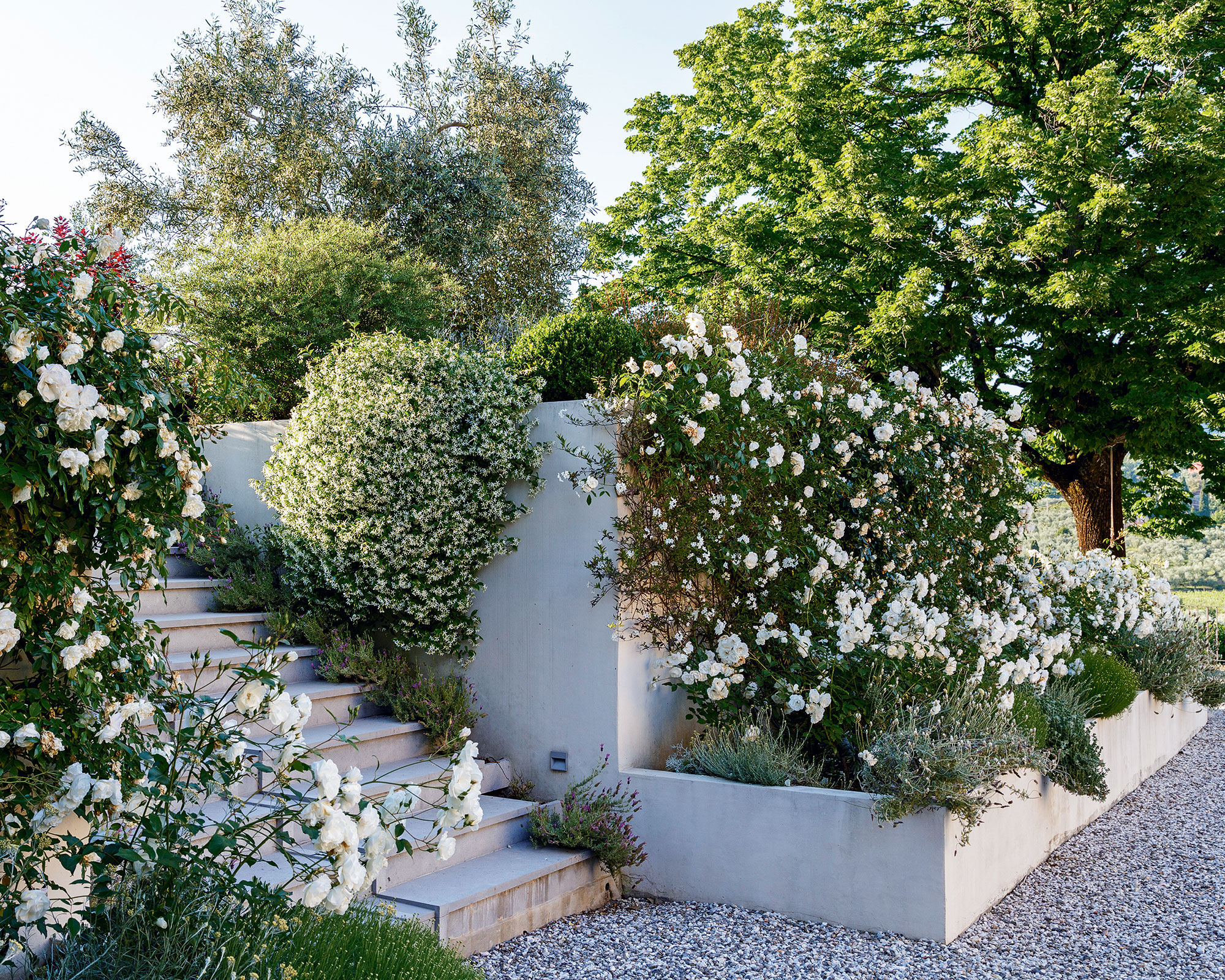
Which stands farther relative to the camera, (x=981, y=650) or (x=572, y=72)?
(x=572, y=72)

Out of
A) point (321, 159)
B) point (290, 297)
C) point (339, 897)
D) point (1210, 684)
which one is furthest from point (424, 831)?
point (321, 159)

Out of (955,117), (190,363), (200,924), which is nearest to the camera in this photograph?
(200,924)

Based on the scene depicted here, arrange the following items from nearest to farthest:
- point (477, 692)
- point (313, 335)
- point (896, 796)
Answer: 1. point (896, 796)
2. point (477, 692)
3. point (313, 335)

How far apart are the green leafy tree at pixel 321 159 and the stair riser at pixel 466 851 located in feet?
26.0

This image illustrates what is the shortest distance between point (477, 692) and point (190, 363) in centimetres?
295

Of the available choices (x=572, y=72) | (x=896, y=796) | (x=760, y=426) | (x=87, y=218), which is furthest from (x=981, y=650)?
(x=87, y=218)

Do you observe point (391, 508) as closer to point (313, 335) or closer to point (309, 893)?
point (309, 893)

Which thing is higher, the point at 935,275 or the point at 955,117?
the point at 955,117

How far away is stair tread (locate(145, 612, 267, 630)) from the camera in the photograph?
5.02 metres

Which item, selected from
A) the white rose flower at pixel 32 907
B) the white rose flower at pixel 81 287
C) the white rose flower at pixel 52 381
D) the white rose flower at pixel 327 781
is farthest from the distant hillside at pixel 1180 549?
the white rose flower at pixel 32 907

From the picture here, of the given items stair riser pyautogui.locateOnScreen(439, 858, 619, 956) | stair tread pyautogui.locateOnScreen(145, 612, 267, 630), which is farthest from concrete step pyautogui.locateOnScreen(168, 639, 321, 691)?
stair riser pyautogui.locateOnScreen(439, 858, 619, 956)

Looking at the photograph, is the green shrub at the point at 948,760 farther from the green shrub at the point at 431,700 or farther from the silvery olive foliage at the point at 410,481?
the silvery olive foliage at the point at 410,481

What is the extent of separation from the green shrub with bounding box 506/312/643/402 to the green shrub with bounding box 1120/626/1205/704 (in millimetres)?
5374

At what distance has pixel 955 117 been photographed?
1382 centimetres
